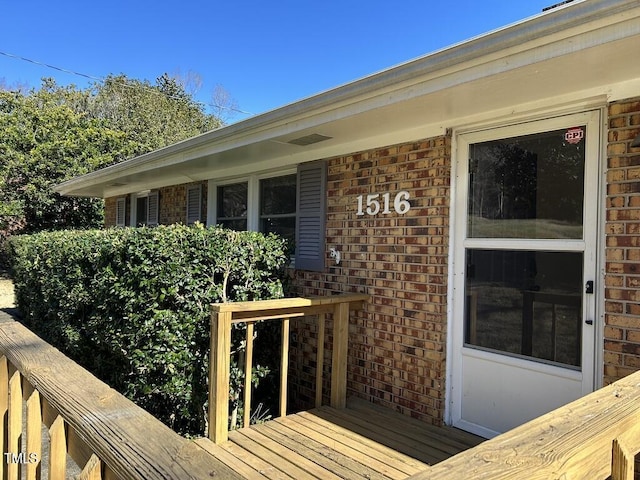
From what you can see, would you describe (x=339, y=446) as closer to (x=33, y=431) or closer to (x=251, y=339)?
(x=251, y=339)

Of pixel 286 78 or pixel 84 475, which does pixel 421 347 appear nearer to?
pixel 84 475

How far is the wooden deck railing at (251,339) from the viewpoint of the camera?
311 cm

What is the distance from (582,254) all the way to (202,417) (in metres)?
3.04

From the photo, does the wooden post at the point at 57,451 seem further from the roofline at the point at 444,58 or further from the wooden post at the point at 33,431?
the roofline at the point at 444,58

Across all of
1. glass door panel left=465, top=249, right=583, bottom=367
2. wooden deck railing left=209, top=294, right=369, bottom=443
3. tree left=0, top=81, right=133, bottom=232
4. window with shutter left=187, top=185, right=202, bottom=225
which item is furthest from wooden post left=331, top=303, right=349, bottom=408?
tree left=0, top=81, right=133, bottom=232

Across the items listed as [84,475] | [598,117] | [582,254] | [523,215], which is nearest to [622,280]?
[582,254]

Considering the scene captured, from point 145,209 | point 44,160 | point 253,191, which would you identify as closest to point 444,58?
point 253,191

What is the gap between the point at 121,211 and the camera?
9.35 metres

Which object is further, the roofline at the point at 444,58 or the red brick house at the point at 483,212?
the red brick house at the point at 483,212

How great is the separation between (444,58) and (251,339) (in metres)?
2.31

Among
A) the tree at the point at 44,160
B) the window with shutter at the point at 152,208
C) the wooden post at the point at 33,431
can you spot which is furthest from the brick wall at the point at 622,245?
the tree at the point at 44,160

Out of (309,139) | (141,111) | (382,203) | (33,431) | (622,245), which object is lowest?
(33,431)

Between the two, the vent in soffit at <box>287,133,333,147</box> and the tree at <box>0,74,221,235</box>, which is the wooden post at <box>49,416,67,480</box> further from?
the tree at <box>0,74,221,235</box>

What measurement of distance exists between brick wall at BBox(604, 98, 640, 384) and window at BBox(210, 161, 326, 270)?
99.4 inches
